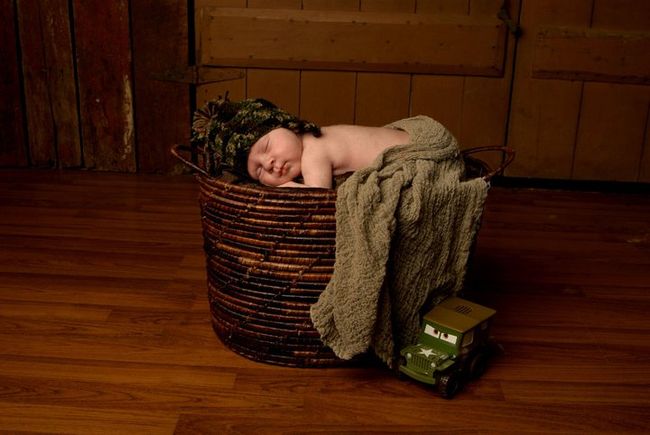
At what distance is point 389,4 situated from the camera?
253 cm

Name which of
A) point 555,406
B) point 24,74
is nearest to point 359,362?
point 555,406

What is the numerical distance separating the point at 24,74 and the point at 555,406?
2.43 meters

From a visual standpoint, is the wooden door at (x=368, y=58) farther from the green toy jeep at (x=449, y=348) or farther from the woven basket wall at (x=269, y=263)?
the green toy jeep at (x=449, y=348)

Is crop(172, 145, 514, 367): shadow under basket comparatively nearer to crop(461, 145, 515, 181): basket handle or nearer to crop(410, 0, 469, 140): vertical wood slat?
crop(461, 145, 515, 181): basket handle

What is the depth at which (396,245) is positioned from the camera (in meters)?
1.17

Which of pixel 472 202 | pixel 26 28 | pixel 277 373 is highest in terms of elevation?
pixel 26 28

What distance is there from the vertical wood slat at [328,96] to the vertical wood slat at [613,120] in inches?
37.0

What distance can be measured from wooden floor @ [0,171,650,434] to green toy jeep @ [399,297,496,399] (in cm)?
4

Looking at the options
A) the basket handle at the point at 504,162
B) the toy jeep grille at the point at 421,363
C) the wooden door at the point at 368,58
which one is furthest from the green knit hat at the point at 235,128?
the wooden door at the point at 368,58

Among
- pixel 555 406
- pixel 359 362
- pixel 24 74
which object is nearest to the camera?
pixel 555 406

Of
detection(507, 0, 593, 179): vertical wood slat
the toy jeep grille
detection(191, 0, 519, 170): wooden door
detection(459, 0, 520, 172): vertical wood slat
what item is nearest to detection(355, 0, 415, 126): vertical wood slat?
detection(191, 0, 519, 170): wooden door

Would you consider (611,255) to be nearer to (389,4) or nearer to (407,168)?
(407,168)

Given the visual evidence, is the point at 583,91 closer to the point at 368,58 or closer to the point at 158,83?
the point at 368,58

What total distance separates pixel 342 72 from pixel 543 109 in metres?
0.83
